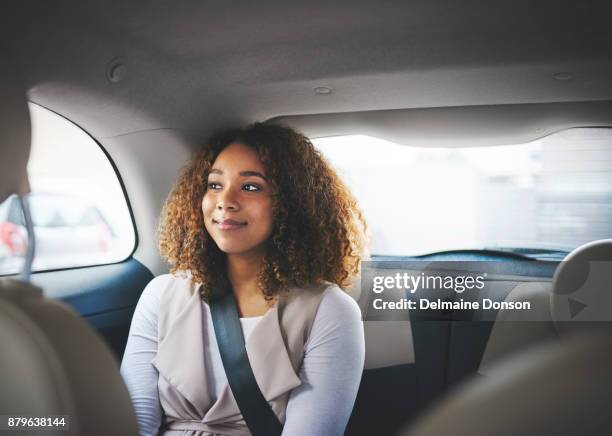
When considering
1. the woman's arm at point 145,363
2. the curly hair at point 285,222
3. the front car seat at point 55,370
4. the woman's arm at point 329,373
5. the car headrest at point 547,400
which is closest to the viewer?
the car headrest at point 547,400

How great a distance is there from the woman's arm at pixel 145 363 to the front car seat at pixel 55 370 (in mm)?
618

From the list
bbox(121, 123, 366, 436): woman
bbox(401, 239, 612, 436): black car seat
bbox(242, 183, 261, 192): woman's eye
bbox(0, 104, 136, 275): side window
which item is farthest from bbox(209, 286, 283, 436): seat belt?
bbox(401, 239, 612, 436): black car seat

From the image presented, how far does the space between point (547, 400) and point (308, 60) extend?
123cm

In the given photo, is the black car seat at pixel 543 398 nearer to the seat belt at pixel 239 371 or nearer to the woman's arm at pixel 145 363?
the seat belt at pixel 239 371

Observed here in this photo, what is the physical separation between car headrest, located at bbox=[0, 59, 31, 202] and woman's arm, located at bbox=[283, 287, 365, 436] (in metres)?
0.70

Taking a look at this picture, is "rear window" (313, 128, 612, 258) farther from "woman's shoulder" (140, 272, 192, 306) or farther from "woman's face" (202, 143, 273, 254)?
"woman's shoulder" (140, 272, 192, 306)

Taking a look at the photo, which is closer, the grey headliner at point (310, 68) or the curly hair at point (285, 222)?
the grey headliner at point (310, 68)

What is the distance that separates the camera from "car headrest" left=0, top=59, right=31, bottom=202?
74 centimetres

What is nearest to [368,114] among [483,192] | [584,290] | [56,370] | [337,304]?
[483,192]

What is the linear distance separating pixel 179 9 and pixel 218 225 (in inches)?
20.1

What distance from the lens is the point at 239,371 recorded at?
1.25 metres

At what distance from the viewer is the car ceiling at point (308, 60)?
4.04 ft

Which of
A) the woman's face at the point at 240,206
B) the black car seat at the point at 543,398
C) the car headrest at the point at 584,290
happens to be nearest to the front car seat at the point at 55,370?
the black car seat at the point at 543,398

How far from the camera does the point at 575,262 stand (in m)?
1.31
